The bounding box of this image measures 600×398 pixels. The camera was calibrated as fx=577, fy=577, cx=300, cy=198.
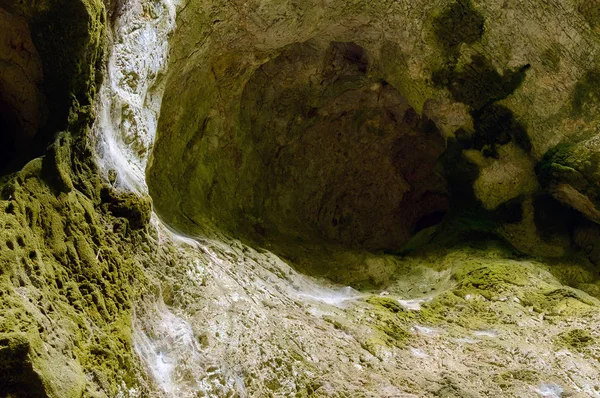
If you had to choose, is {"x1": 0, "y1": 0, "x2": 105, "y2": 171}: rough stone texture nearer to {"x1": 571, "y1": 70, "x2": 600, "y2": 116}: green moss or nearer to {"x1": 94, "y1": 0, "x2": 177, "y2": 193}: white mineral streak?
{"x1": 94, "y1": 0, "x2": 177, "y2": 193}: white mineral streak

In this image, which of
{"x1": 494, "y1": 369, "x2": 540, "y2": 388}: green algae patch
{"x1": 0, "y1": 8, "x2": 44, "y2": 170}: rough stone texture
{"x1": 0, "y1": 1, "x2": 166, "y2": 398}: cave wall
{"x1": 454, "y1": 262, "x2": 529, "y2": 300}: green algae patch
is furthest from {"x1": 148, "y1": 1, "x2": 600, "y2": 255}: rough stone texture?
{"x1": 494, "y1": 369, "x2": 540, "y2": 388}: green algae patch

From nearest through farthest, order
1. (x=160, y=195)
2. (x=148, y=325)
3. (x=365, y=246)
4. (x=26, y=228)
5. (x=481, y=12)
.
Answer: (x=26, y=228)
(x=148, y=325)
(x=160, y=195)
(x=481, y=12)
(x=365, y=246)

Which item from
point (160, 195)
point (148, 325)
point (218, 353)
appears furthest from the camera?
point (160, 195)

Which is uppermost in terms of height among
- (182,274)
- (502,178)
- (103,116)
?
(502,178)

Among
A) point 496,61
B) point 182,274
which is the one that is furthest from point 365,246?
point 182,274

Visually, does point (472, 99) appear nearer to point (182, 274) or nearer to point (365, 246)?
point (365, 246)

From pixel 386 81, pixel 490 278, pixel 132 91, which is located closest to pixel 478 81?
pixel 386 81

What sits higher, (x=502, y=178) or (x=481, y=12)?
(x=481, y=12)

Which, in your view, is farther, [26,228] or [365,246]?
[365,246]

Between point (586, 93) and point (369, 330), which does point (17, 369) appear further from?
point (586, 93)
